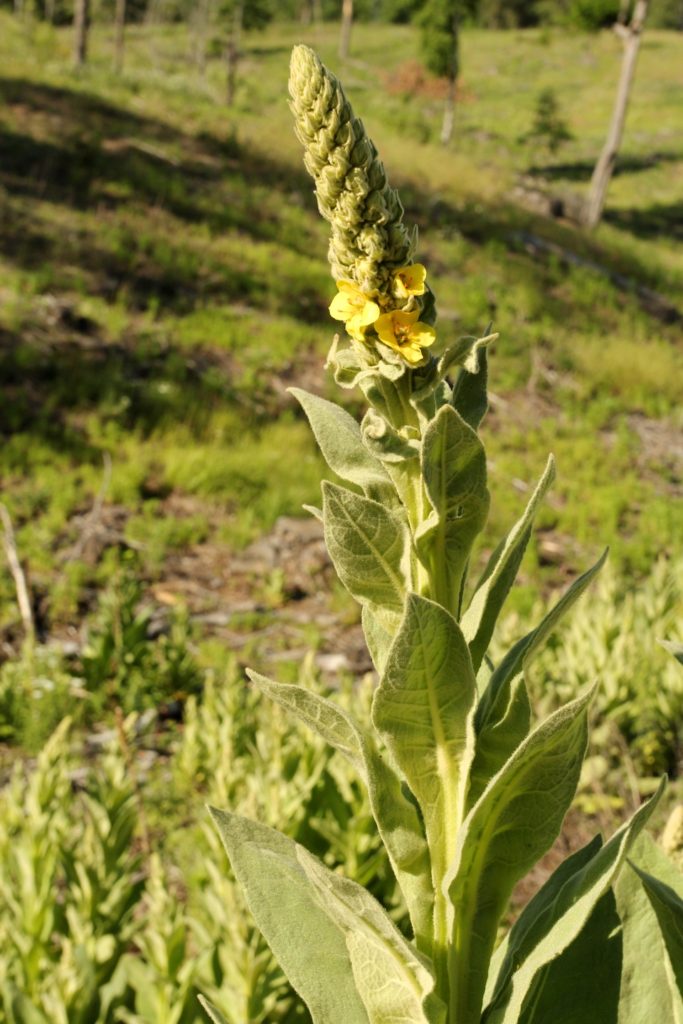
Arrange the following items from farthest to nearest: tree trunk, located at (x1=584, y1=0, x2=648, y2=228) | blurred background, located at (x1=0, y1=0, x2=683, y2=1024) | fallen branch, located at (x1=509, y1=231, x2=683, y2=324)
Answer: tree trunk, located at (x1=584, y1=0, x2=648, y2=228), fallen branch, located at (x1=509, y1=231, x2=683, y2=324), blurred background, located at (x1=0, y1=0, x2=683, y2=1024)

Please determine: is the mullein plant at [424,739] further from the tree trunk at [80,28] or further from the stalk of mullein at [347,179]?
the tree trunk at [80,28]

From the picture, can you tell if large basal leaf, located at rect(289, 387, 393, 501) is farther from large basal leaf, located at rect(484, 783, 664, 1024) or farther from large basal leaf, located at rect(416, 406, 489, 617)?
large basal leaf, located at rect(484, 783, 664, 1024)

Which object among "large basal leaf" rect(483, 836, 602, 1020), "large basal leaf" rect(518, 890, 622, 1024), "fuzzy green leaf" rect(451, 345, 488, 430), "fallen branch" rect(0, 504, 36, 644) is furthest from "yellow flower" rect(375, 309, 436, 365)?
"fallen branch" rect(0, 504, 36, 644)

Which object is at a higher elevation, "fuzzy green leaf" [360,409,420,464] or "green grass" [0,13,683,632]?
"fuzzy green leaf" [360,409,420,464]

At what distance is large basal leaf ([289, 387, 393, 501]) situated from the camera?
1.19m

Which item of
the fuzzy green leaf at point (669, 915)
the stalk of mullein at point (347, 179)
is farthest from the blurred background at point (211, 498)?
the fuzzy green leaf at point (669, 915)

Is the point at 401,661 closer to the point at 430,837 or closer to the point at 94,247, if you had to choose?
the point at 430,837

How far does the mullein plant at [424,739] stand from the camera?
1.05m

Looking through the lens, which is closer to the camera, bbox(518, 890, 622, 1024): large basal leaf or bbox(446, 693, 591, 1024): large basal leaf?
bbox(446, 693, 591, 1024): large basal leaf

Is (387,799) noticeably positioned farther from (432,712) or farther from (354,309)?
(354,309)

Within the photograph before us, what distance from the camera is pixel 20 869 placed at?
2.72m

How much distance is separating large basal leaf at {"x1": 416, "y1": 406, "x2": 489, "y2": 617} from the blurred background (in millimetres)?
543

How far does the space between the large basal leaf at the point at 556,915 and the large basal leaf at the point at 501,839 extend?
4cm

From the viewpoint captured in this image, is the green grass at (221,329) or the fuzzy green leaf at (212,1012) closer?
the fuzzy green leaf at (212,1012)
